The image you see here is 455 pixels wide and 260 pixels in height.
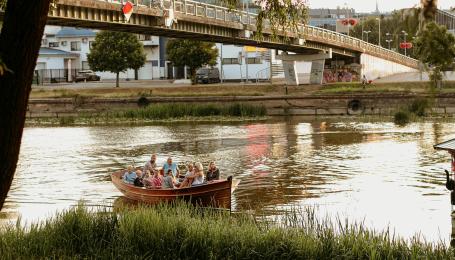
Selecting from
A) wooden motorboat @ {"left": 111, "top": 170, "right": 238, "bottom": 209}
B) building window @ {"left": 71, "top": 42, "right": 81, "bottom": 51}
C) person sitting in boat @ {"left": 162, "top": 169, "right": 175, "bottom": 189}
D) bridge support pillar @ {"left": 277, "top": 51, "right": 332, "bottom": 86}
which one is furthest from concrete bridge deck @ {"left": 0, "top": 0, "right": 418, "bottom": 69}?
building window @ {"left": 71, "top": 42, "right": 81, "bottom": 51}

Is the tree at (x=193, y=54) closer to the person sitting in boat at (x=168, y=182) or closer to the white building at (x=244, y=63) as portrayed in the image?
the white building at (x=244, y=63)

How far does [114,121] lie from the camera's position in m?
71.6

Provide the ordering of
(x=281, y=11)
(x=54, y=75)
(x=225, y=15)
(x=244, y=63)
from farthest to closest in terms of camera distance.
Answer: (x=54, y=75) < (x=244, y=63) < (x=225, y=15) < (x=281, y=11)

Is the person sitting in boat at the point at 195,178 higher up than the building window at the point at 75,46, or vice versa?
the building window at the point at 75,46

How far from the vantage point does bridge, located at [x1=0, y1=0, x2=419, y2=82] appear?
Result: 171ft

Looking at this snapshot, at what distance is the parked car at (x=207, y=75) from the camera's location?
100312 millimetres

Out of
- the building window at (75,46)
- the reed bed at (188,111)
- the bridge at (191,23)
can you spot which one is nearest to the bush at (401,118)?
the bridge at (191,23)

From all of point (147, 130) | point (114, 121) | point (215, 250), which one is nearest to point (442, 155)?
point (147, 130)

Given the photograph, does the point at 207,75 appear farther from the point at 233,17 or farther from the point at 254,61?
the point at 233,17

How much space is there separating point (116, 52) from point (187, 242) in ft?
266

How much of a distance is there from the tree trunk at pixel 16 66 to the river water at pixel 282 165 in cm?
1424

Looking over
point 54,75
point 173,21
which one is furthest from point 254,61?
point 173,21

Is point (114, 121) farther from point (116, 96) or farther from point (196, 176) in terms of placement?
point (196, 176)

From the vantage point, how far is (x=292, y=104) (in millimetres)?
77000
